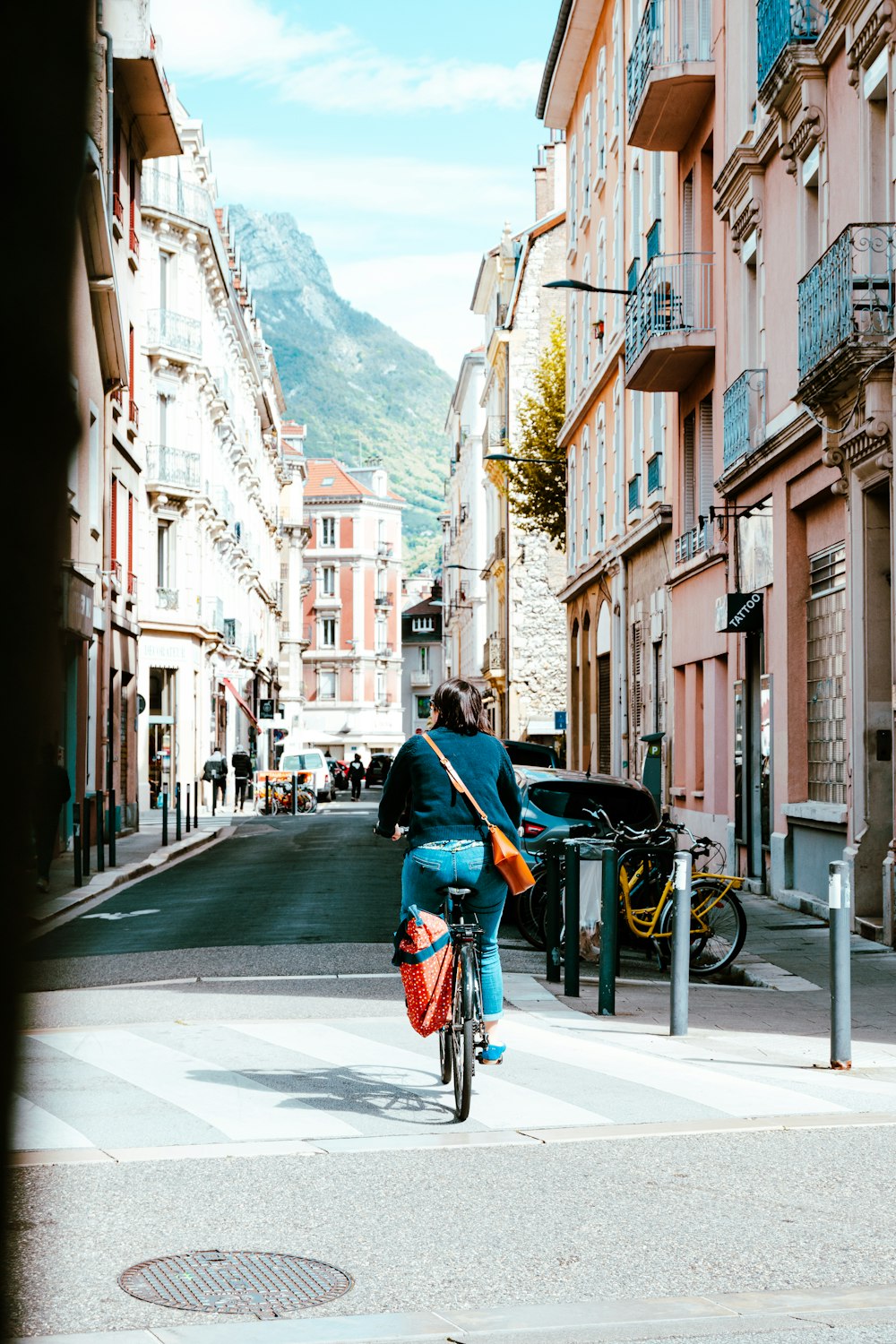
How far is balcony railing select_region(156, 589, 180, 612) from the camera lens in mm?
48062

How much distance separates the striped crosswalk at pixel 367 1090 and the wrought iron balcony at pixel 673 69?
1693cm

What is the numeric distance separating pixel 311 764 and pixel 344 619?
52.1 meters

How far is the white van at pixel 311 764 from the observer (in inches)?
2197

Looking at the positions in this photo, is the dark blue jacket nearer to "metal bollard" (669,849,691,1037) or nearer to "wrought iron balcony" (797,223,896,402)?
"metal bollard" (669,849,691,1037)

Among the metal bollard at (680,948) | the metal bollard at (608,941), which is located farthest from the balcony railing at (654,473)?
the metal bollard at (680,948)

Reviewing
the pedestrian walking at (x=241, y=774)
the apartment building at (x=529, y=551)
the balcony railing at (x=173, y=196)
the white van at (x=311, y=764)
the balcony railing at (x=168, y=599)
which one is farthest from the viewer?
the white van at (x=311, y=764)

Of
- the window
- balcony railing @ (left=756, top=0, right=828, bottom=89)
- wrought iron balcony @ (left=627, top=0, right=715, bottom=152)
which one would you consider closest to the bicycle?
the window

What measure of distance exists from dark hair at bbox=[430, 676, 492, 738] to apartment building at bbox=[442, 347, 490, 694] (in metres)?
61.9

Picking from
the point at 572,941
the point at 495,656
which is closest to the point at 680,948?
the point at 572,941

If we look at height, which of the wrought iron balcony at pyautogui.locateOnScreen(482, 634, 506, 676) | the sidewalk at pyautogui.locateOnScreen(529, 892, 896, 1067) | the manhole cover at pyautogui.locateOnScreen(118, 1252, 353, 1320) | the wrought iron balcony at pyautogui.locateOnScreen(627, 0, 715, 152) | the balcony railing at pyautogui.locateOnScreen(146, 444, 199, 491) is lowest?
the sidewalk at pyautogui.locateOnScreen(529, 892, 896, 1067)

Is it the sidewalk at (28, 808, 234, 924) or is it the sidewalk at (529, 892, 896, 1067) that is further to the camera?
the sidewalk at (28, 808, 234, 924)

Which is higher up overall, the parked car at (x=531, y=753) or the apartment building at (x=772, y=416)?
the apartment building at (x=772, y=416)

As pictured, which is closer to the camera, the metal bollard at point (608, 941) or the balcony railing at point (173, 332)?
the metal bollard at point (608, 941)

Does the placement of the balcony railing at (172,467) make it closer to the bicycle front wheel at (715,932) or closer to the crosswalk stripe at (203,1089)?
the bicycle front wheel at (715,932)
